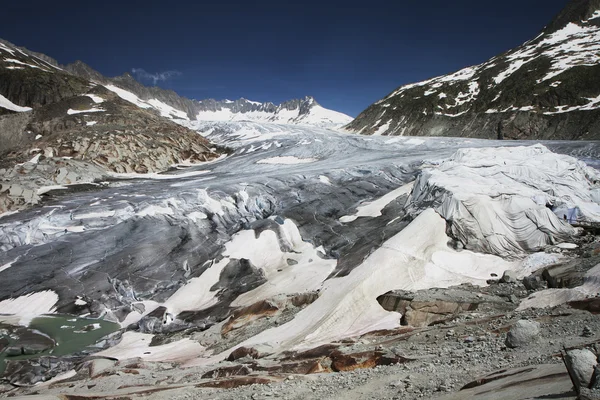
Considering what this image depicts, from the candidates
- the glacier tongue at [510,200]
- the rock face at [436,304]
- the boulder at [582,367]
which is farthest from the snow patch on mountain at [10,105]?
the boulder at [582,367]

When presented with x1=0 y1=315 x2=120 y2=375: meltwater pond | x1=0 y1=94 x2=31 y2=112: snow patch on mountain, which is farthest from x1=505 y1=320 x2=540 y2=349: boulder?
x1=0 y1=94 x2=31 y2=112: snow patch on mountain

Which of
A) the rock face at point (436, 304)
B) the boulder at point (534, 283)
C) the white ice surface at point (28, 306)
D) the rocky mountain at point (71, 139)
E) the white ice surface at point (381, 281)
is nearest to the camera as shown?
the rock face at point (436, 304)

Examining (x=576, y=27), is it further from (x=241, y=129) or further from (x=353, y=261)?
(x=353, y=261)

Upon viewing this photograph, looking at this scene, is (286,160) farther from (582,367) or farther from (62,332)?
(582,367)

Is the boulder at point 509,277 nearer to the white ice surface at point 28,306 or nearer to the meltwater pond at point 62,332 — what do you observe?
the meltwater pond at point 62,332

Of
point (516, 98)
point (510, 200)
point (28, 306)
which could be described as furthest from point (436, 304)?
point (516, 98)

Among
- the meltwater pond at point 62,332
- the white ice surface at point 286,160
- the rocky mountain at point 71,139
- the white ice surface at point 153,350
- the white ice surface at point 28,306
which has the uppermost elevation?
the rocky mountain at point 71,139
